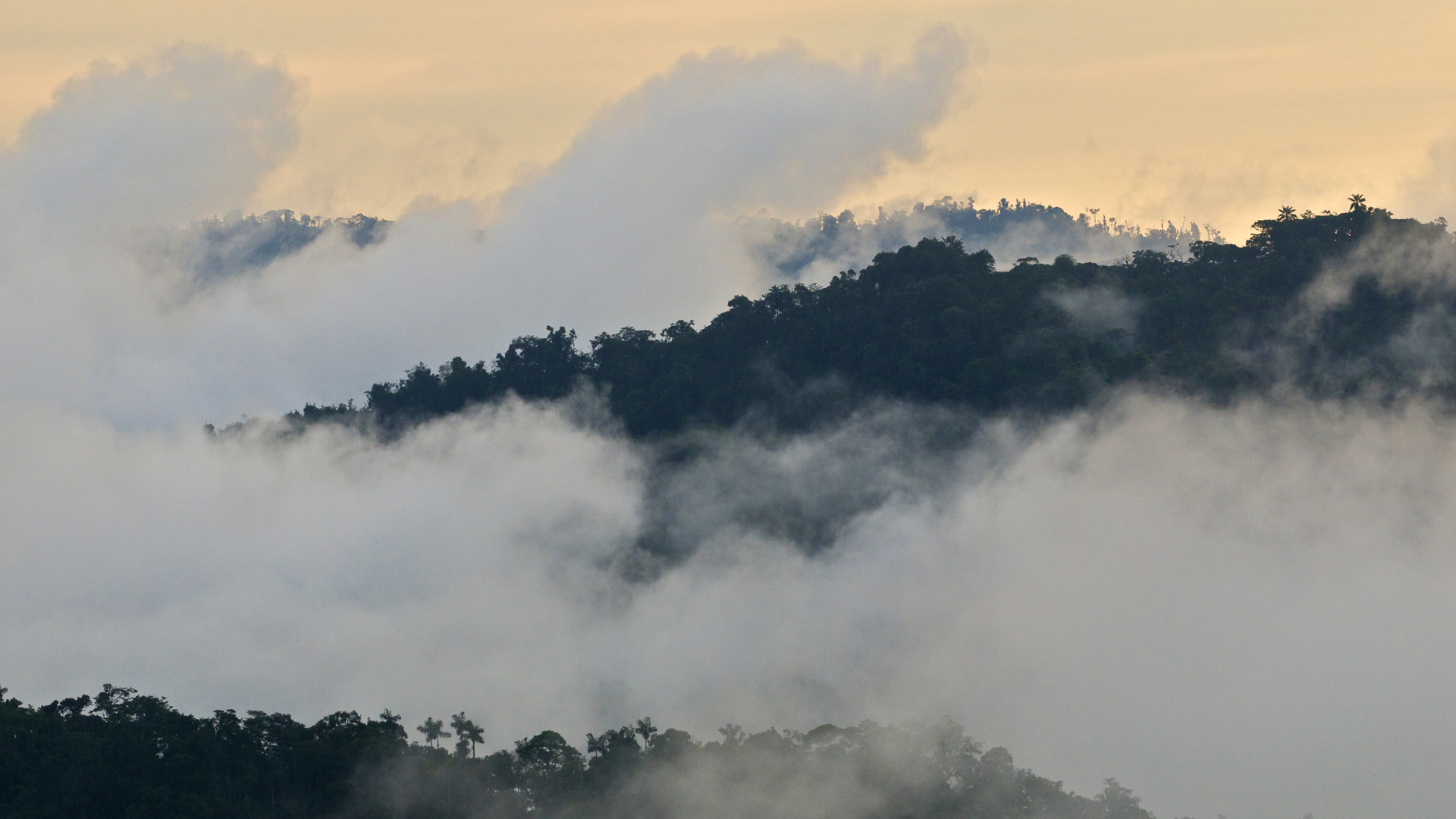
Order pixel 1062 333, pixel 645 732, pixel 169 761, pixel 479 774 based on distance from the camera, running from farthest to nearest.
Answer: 1. pixel 1062 333
2. pixel 645 732
3. pixel 479 774
4. pixel 169 761

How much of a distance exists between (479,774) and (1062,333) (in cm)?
3913

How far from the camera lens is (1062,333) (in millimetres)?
75188

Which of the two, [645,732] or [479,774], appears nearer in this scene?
[479,774]

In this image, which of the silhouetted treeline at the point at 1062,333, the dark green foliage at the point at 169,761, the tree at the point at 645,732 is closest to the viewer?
the dark green foliage at the point at 169,761

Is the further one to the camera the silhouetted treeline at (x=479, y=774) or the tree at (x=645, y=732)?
the tree at (x=645, y=732)

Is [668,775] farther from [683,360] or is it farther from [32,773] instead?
[683,360]

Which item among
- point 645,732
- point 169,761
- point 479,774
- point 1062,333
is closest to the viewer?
point 169,761

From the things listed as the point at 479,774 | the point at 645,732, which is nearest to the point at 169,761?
the point at 479,774

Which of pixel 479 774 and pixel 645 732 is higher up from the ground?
pixel 645 732

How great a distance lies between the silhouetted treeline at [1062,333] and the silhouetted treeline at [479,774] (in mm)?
30418

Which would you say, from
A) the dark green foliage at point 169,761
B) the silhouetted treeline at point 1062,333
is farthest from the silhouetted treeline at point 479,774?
the silhouetted treeline at point 1062,333

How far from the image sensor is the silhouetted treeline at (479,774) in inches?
1743

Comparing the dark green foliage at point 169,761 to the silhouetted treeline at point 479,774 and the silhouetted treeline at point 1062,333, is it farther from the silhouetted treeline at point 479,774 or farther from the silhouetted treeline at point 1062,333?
the silhouetted treeline at point 1062,333

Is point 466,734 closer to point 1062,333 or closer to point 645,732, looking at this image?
point 645,732
